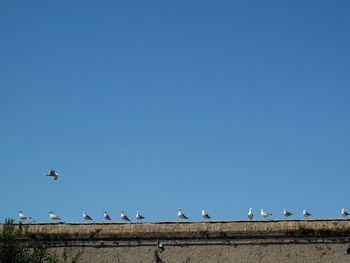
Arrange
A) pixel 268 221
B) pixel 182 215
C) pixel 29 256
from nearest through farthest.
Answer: pixel 29 256, pixel 268 221, pixel 182 215

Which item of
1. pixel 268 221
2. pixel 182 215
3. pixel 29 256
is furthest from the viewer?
pixel 182 215

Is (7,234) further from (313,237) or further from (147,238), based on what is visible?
(313,237)

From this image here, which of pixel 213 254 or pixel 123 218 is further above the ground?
pixel 123 218

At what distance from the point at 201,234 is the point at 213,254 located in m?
0.88

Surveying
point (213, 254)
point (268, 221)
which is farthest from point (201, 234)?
point (268, 221)

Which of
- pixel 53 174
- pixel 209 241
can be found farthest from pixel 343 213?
pixel 53 174

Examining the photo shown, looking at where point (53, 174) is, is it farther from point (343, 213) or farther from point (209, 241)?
point (343, 213)

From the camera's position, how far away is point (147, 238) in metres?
23.5

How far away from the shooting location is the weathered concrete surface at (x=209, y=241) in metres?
22.6

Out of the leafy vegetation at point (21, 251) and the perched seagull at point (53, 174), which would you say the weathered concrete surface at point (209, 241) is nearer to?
the leafy vegetation at point (21, 251)

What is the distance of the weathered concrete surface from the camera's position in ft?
74.3

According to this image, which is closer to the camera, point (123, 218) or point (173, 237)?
point (173, 237)

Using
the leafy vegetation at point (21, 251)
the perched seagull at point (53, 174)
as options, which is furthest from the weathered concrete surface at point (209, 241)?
the perched seagull at point (53, 174)

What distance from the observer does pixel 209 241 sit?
23203mm
